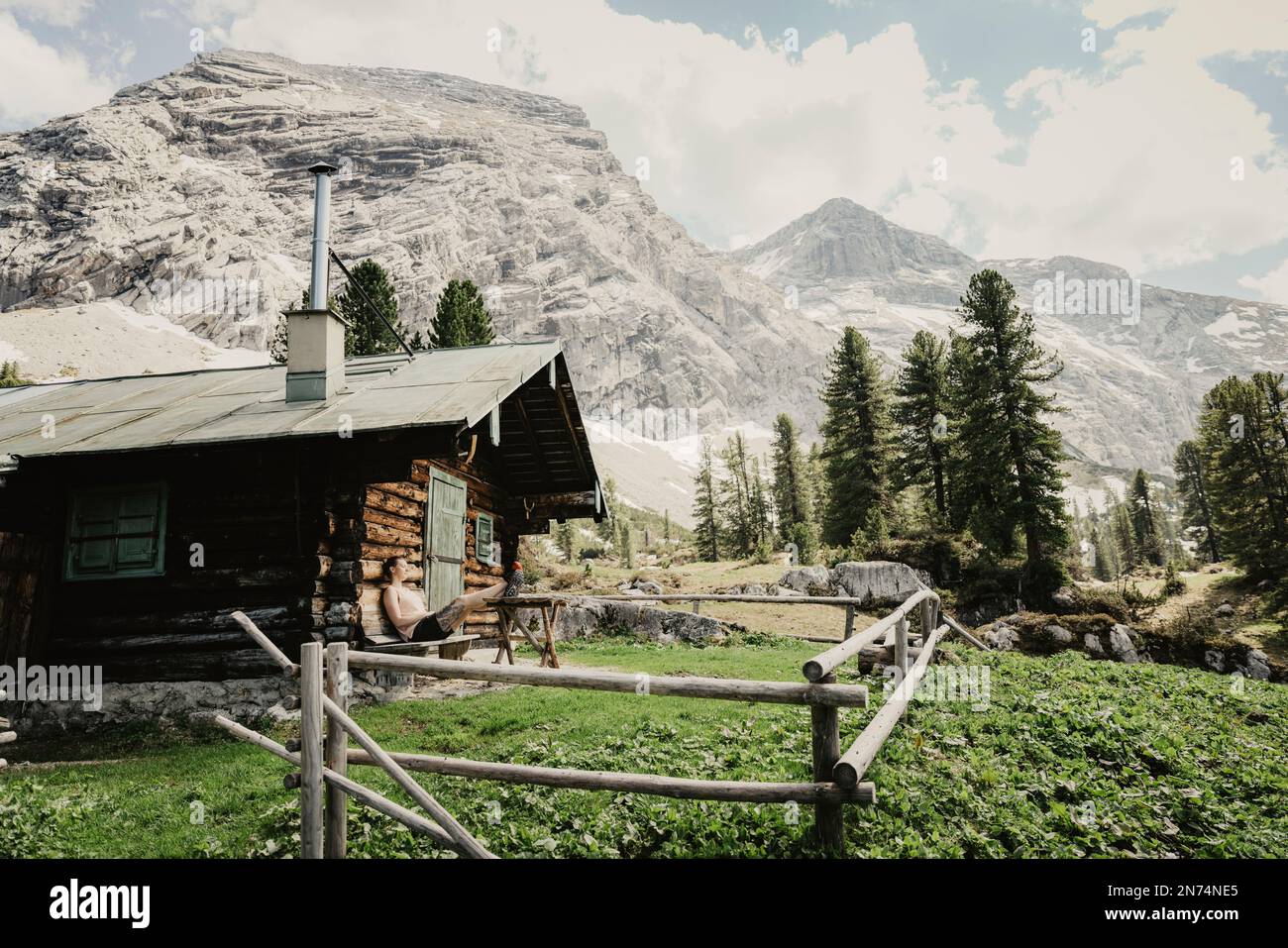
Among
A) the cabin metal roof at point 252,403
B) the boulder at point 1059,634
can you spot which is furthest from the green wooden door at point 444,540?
the boulder at point 1059,634

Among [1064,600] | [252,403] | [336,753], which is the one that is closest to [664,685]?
[336,753]

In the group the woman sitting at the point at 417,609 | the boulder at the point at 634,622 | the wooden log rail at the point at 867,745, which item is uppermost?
the woman sitting at the point at 417,609

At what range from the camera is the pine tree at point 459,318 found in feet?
124

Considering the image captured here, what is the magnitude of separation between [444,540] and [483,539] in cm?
243

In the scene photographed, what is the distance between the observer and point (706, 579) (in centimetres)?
4019

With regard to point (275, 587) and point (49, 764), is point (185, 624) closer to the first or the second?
point (275, 587)

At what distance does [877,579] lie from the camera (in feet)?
94.9

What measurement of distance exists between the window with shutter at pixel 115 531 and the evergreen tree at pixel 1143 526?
8393 centimetres

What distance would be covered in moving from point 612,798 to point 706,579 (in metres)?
34.9

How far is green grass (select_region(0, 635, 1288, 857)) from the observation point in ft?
16.9

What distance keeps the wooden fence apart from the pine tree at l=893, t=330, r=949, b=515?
37768 mm

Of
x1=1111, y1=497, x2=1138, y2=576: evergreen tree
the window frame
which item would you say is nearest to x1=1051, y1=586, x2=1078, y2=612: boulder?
the window frame

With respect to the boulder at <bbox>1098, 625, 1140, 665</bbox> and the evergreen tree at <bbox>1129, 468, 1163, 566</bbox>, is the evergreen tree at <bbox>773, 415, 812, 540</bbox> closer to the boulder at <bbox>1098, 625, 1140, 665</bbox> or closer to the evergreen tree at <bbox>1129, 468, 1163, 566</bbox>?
the boulder at <bbox>1098, 625, 1140, 665</bbox>

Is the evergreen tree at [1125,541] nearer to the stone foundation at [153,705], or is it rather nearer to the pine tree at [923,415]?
the pine tree at [923,415]
